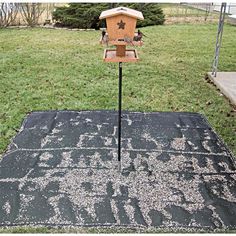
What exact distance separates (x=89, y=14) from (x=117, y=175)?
27.1 feet

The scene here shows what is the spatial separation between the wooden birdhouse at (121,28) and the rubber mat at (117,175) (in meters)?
1.11

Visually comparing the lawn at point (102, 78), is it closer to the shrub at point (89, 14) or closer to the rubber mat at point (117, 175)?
the rubber mat at point (117, 175)

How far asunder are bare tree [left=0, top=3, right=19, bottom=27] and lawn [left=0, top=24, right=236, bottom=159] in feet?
4.88

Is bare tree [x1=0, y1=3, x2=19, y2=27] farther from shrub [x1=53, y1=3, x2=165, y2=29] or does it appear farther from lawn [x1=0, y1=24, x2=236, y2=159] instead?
lawn [x1=0, y1=24, x2=236, y2=159]

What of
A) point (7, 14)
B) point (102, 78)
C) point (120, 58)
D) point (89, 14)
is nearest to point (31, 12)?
point (7, 14)

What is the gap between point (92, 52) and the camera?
768 cm

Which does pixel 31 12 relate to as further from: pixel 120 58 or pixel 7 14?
pixel 120 58

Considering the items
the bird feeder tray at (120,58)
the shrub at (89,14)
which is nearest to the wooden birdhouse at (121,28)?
the bird feeder tray at (120,58)

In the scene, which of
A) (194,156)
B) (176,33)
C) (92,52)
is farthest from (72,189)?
(176,33)

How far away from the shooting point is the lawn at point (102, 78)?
190 inches

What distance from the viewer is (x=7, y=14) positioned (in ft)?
36.8

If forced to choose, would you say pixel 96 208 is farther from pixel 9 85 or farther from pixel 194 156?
pixel 9 85

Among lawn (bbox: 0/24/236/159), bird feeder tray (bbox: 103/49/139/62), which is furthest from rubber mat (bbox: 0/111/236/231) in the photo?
bird feeder tray (bbox: 103/49/139/62)

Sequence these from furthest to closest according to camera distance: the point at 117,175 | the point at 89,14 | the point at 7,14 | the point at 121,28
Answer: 1. the point at 7,14
2. the point at 89,14
3. the point at 117,175
4. the point at 121,28
